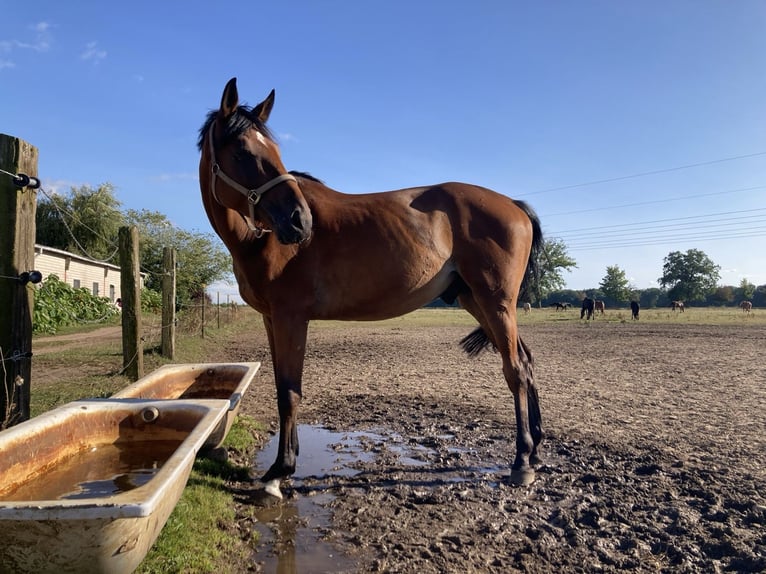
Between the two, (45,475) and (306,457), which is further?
(306,457)

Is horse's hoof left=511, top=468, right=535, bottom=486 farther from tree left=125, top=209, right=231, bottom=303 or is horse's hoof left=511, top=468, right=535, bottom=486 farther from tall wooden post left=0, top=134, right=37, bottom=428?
tree left=125, top=209, right=231, bottom=303

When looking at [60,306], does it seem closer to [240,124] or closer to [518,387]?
[240,124]

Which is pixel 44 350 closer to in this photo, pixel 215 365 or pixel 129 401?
pixel 215 365

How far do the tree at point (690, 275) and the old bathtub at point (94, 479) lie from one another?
90.8 metres

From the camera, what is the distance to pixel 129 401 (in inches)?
138

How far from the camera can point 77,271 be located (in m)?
23.9

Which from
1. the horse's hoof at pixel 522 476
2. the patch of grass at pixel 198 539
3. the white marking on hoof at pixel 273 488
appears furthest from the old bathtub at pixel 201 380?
the horse's hoof at pixel 522 476

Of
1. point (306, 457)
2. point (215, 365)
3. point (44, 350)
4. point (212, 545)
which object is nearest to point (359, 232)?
point (306, 457)

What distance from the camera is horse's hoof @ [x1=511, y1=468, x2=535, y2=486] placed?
371 centimetres

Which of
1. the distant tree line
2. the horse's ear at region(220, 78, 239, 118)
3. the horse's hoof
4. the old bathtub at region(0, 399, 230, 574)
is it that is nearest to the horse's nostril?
the horse's ear at region(220, 78, 239, 118)

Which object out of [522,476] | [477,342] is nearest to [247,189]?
[477,342]

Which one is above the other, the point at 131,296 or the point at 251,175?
the point at 251,175

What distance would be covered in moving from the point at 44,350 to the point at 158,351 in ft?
8.68

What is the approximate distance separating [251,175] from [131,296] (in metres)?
3.65
